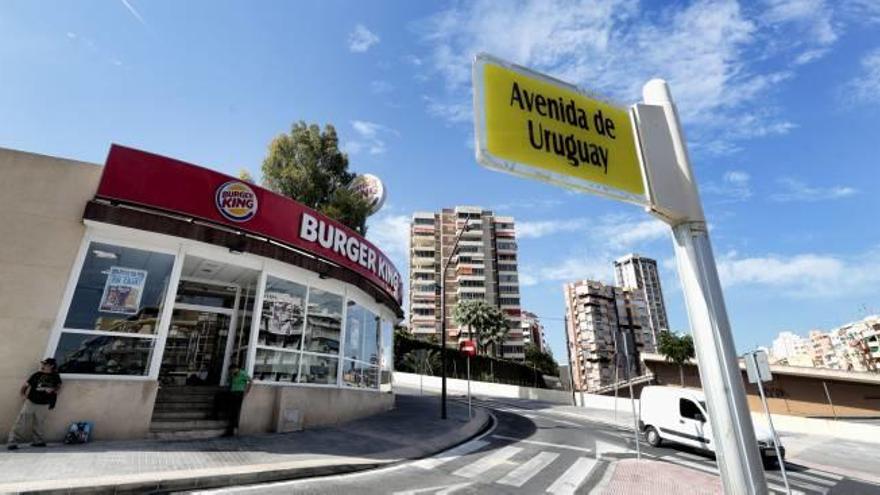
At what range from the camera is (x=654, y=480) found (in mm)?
9203

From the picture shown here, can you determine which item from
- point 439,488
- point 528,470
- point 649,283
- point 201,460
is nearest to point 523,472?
point 528,470

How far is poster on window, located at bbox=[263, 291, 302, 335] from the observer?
40.9 feet

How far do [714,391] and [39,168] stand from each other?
13171 millimetres

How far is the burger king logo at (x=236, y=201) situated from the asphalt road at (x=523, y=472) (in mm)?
6981

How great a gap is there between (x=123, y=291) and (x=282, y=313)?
390 centimetres

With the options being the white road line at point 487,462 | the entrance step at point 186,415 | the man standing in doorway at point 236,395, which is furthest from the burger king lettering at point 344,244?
the white road line at point 487,462

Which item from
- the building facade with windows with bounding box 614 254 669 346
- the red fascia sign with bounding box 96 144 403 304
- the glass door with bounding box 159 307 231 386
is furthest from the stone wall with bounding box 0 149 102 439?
the building facade with windows with bounding box 614 254 669 346

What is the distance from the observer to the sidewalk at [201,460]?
652 centimetres

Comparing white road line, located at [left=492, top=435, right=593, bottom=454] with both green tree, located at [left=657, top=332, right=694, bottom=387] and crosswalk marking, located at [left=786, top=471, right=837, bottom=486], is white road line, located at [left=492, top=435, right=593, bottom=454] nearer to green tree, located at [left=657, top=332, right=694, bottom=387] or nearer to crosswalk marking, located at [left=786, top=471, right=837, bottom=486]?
crosswalk marking, located at [left=786, top=471, right=837, bottom=486]

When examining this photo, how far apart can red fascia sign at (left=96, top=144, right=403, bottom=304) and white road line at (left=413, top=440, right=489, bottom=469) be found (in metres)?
6.70

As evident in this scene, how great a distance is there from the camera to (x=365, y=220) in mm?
32094

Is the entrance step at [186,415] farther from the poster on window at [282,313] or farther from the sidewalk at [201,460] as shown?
the poster on window at [282,313]

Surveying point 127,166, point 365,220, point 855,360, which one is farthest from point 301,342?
point 855,360

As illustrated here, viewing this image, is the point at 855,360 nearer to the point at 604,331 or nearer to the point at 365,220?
the point at 604,331
